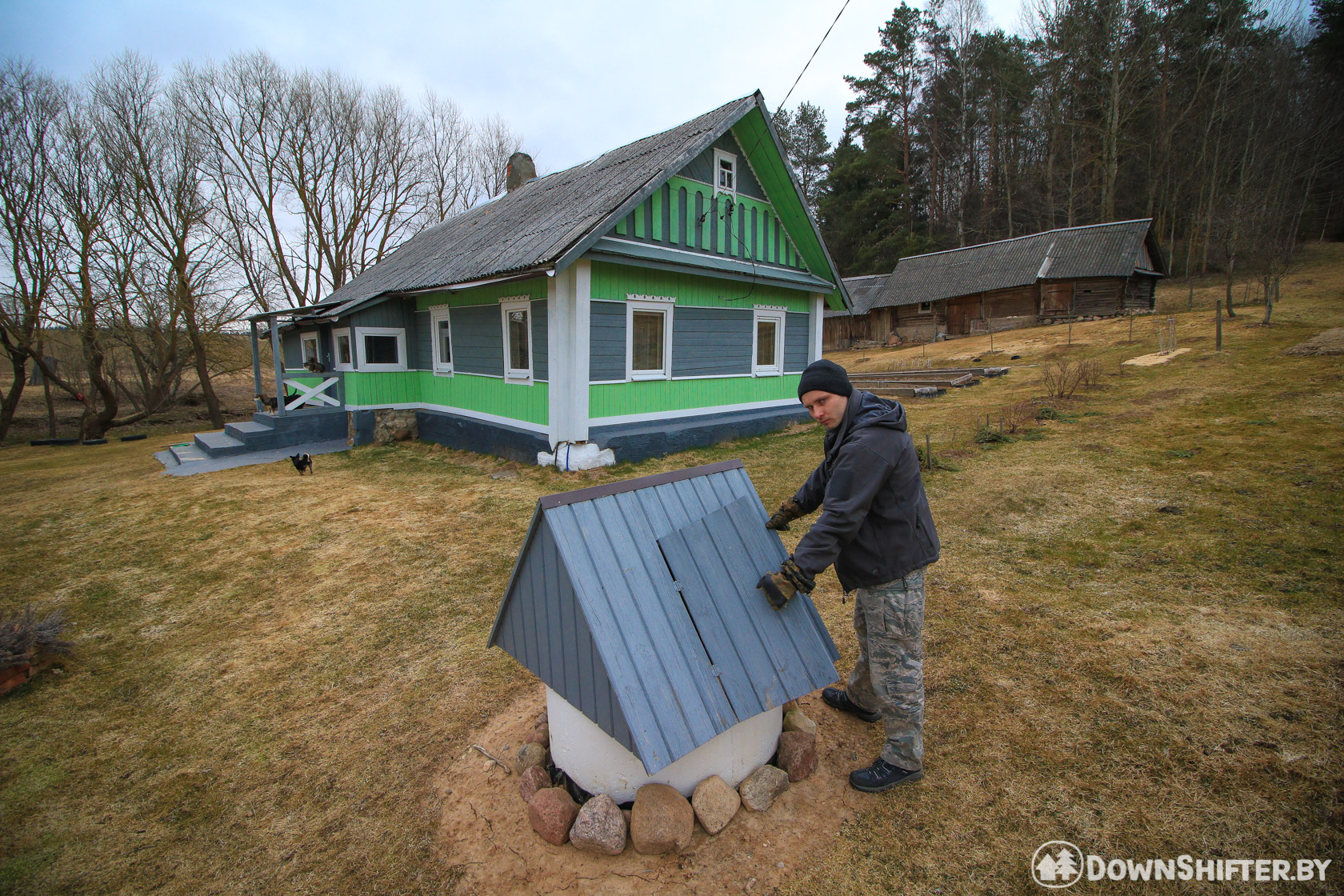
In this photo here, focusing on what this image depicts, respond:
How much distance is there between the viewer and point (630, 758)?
8.07 ft

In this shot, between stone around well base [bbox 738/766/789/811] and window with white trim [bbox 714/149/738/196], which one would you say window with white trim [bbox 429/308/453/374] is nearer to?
window with white trim [bbox 714/149/738/196]

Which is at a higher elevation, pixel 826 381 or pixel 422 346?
pixel 422 346

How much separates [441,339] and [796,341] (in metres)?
7.29

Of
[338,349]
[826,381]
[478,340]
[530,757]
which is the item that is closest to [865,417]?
[826,381]

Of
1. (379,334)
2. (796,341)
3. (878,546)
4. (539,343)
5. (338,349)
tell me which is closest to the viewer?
(878,546)

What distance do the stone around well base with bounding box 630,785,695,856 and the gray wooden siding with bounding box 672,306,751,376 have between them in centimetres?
803

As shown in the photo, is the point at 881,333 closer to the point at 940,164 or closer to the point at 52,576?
the point at 940,164

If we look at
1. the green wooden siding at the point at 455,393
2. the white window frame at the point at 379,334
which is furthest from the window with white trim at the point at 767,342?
the white window frame at the point at 379,334

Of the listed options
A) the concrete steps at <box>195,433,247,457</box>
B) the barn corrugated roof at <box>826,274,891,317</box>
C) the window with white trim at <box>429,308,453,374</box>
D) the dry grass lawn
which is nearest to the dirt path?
the dry grass lawn

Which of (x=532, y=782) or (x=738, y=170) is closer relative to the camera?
(x=532, y=782)

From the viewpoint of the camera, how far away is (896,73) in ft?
117

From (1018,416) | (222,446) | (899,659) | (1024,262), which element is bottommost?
(222,446)

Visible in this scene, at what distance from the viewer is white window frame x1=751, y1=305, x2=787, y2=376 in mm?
11273

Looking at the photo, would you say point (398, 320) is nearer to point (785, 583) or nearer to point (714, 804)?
point (785, 583)
